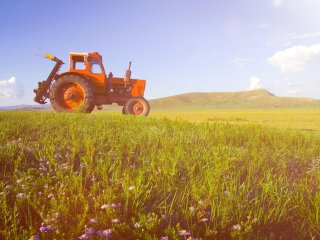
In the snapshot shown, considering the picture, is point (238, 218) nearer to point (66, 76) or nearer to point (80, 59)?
point (66, 76)

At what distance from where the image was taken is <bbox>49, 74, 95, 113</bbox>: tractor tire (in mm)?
11484

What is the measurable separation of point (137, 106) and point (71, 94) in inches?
106

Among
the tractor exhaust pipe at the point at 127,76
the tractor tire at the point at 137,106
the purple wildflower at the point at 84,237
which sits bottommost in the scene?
the purple wildflower at the point at 84,237

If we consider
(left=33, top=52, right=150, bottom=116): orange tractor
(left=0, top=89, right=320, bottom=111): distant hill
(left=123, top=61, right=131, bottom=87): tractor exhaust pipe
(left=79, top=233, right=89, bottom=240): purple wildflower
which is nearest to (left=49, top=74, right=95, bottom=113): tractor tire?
(left=33, top=52, right=150, bottom=116): orange tractor

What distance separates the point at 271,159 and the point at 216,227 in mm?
2450

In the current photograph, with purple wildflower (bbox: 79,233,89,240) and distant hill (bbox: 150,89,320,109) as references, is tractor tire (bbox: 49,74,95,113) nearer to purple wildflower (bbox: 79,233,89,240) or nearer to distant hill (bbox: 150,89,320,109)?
purple wildflower (bbox: 79,233,89,240)

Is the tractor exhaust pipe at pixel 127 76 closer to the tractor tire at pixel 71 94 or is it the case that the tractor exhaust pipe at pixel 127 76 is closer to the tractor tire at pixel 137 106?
the tractor tire at pixel 137 106

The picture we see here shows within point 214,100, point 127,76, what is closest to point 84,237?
point 127,76

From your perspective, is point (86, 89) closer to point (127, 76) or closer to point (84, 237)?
point (127, 76)

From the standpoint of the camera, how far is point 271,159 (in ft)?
15.4

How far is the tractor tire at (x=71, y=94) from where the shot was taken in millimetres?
11484

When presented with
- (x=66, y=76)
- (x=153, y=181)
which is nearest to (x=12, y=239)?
(x=153, y=181)

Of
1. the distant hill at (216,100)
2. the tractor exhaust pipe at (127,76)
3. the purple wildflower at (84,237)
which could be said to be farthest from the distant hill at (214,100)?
the purple wildflower at (84,237)

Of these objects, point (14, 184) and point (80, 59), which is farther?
point (80, 59)
